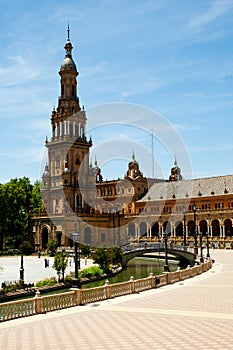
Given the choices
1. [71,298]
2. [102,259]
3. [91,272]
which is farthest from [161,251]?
[71,298]

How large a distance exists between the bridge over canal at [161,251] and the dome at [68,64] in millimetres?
50828

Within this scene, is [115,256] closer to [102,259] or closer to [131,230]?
[102,259]

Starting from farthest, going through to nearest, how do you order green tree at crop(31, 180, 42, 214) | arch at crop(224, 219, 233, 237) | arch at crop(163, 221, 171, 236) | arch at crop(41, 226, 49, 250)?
green tree at crop(31, 180, 42, 214) → arch at crop(163, 221, 171, 236) → arch at crop(41, 226, 49, 250) → arch at crop(224, 219, 233, 237)

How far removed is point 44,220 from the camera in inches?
3824

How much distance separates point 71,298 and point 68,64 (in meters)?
85.1

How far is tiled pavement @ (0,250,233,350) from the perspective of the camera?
15672 millimetres

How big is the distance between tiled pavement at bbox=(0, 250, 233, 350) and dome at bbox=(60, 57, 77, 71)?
8201 cm

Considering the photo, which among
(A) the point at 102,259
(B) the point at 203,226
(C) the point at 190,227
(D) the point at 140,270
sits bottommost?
(D) the point at 140,270

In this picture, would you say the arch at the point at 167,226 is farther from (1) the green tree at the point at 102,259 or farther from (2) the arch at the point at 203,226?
(1) the green tree at the point at 102,259

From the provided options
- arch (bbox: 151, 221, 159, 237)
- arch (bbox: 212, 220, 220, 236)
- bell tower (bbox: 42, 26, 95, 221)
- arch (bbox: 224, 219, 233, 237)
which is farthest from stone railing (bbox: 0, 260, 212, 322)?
arch (bbox: 151, 221, 159, 237)

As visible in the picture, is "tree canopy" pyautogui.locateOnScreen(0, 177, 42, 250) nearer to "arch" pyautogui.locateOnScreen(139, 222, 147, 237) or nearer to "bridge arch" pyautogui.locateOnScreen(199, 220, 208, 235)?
"arch" pyautogui.locateOnScreen(139, 222, 147, 237)

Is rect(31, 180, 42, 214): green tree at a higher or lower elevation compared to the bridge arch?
higher

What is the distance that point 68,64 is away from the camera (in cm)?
10338

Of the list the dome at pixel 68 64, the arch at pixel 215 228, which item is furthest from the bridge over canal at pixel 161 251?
the dome at pixel 68 64
